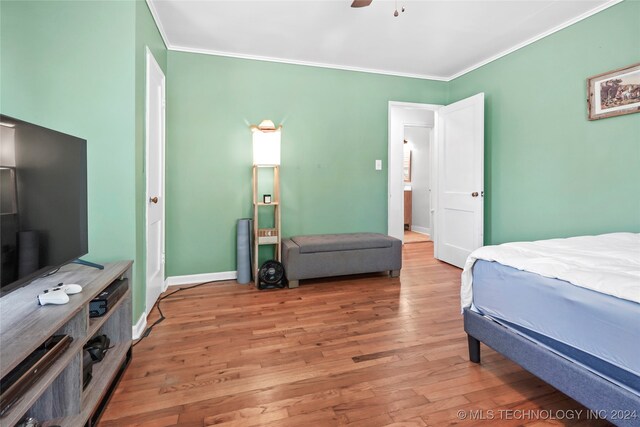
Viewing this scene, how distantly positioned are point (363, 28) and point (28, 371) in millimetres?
3149

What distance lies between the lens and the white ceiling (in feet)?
8.23

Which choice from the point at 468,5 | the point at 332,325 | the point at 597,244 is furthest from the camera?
the point at 468,5

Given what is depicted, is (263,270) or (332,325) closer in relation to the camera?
(332,325)

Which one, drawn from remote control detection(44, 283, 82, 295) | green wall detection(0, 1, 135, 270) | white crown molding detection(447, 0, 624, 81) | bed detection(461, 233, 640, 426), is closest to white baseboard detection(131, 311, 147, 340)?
green wall detection(0, 1, 135, 270)

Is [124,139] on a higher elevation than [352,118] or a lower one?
lower

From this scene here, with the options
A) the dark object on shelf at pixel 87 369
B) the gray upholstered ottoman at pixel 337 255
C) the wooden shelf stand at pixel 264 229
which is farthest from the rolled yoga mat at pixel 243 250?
the dark object on shelf at pixel 87 369

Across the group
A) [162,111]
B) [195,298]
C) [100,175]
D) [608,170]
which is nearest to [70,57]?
[100,175]

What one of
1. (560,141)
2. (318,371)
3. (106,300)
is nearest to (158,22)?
(106,300)

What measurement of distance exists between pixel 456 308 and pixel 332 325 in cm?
110

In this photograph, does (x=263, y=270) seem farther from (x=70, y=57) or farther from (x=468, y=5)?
(x=468, y=5)

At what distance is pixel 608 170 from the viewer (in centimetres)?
250

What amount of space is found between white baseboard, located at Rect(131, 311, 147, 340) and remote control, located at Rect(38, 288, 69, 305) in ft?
3.38

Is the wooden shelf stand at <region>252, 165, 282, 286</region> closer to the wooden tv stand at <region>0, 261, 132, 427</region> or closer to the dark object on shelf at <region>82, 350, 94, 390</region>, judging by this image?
the wooden tv stand at <region>0, 261, 132, 427</region>

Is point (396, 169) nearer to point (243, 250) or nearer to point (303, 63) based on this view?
point (303, 63)
